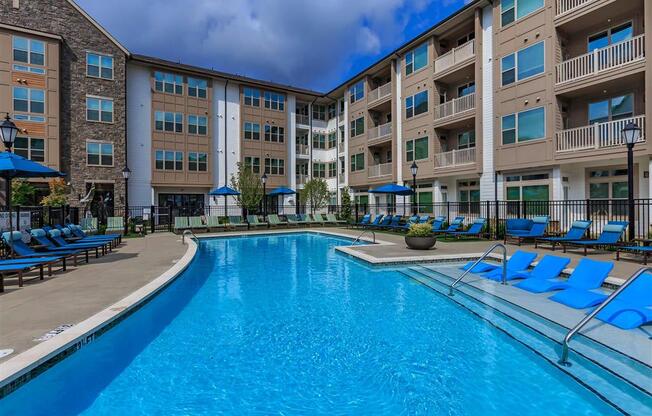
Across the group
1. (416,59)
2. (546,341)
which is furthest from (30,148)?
(546,341)

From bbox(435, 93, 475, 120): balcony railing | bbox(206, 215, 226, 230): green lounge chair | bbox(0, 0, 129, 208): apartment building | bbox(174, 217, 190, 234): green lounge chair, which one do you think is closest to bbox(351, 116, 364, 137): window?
bbox(435, 93, 475, 120): balcony railing

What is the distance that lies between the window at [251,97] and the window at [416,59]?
14.9 m

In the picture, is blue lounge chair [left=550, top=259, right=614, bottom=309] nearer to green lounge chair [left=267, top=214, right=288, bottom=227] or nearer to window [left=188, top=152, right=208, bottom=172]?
green lounge chair [left=267, top=214, right=288, bottom=227]

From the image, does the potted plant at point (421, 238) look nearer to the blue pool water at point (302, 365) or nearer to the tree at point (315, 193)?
the blue pool water at point (302, 365)

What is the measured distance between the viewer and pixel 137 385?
4328mm

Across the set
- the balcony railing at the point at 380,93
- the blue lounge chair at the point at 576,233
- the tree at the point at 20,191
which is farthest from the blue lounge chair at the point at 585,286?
the tree at the point at 20,191

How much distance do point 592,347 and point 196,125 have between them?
3178 centimetres

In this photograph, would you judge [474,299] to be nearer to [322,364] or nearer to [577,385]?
[577,385]

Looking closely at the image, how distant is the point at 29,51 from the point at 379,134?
26.0 meters

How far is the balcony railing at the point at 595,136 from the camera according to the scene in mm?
14606

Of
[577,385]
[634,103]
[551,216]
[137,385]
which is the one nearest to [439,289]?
[577,385]

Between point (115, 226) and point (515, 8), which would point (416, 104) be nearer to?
point (515, 8)

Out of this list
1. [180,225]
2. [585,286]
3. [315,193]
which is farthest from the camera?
[315,193]

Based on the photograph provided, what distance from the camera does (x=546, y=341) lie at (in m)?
5.24
